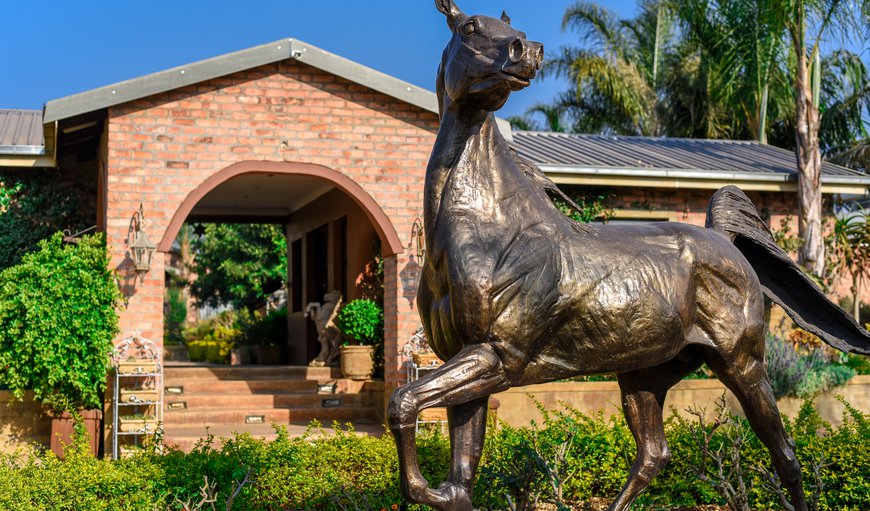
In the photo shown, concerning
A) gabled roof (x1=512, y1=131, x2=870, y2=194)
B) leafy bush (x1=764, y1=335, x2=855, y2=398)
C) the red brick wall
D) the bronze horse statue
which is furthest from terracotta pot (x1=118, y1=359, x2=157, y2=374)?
leafy bush (x1=764, y1=335, x2=855, y2=398)

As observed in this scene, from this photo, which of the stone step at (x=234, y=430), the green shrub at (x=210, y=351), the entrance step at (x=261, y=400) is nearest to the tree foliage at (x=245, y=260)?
the green shrub at (x=210, y=351)

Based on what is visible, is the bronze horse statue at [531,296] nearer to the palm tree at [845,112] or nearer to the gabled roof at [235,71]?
the gabled roof at [235,71]

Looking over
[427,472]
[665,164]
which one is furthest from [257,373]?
[427,472]

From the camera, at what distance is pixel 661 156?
14.8m

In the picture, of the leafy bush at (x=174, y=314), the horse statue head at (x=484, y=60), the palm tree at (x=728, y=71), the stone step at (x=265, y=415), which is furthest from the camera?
the leafy bush at (x=174, y=314)

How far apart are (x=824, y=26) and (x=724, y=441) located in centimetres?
934

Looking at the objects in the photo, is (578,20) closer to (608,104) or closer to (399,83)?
(608,104)

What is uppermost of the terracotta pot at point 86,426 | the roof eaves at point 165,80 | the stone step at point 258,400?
the roof eaves at point 165,80

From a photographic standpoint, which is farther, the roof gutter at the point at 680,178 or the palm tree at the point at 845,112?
the palm tree at the point at 845,112

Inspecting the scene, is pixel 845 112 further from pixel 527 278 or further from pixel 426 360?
pixel 527 278

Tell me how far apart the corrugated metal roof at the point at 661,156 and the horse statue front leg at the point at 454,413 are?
31.3 ft

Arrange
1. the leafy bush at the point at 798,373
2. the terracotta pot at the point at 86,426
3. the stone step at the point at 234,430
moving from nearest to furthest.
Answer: the terracotta pot at the point at 86,426
the stone step at the point at 234,430
the leafy bush at the point at 798,373

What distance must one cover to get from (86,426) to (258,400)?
254cm

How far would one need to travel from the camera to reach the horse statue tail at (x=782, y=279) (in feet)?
14.3
